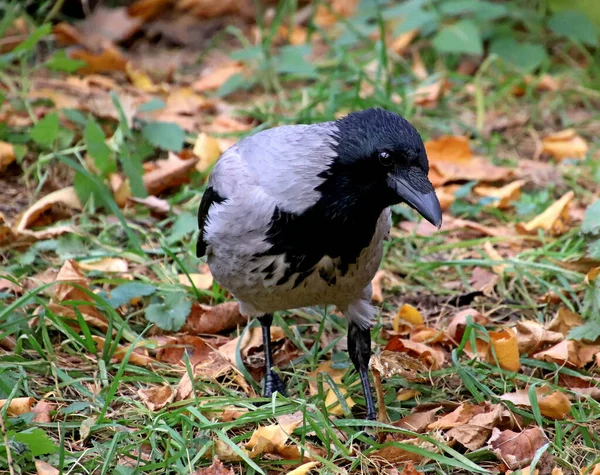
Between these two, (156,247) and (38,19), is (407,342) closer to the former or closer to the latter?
(156,247)

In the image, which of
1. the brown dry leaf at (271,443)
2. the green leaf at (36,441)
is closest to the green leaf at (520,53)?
the brown dry leaf at (271,443)

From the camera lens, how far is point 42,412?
3.30m

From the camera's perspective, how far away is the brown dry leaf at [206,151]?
5277 millimetres

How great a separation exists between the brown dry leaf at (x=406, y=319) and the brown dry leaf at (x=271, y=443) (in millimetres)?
1170

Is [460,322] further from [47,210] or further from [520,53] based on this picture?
[520,53]

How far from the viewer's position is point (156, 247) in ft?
15.5

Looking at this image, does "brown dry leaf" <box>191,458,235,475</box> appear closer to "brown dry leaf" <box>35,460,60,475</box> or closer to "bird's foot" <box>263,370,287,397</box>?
"brown dry leaf" <box>35,460,60,475</box>

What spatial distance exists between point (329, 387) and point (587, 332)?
1.16 metres

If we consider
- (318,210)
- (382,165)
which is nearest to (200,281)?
(318,210)

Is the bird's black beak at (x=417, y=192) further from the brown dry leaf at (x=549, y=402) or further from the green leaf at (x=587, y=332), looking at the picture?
A: the green leaf at (x=587, y=332)

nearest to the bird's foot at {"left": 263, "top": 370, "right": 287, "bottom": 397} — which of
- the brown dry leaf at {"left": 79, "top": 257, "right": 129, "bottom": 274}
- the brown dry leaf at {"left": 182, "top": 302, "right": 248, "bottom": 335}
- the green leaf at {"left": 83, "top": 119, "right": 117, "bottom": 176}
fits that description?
the brown dry leaf at {"left": 182, "top": 302, "right": 248, "bottom": 335}

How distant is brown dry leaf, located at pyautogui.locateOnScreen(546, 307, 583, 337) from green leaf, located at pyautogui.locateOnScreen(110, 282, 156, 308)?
1.90 metres

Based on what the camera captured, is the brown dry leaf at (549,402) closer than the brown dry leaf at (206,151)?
Yes

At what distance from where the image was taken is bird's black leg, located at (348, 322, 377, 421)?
3.68m
